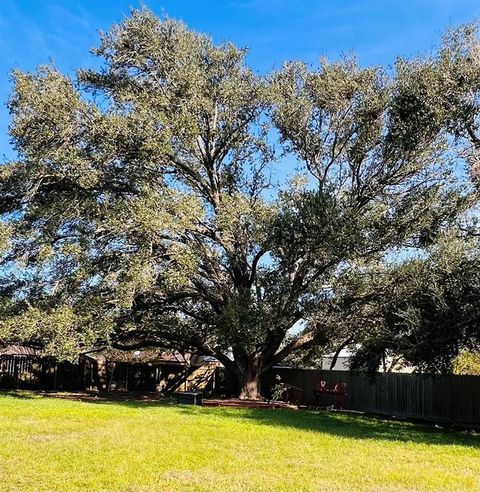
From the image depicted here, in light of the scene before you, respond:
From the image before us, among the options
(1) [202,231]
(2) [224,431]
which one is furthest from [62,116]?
(2) [224,431]

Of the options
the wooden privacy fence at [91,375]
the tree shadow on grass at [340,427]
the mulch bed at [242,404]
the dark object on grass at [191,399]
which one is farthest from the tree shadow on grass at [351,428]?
the wooden privacy fence at [91,375]

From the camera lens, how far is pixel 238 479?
726 cm

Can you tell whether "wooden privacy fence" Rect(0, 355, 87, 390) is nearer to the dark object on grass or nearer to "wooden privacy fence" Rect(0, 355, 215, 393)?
"wooden privacy fence" Rect(0, 355, 215, 393)

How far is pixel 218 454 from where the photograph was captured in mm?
9117

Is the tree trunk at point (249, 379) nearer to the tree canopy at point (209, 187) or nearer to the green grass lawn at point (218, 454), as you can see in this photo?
the tree canopy at point (209, 187)

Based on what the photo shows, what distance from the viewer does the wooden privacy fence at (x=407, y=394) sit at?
60.3 ft

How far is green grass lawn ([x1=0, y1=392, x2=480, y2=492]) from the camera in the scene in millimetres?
7055

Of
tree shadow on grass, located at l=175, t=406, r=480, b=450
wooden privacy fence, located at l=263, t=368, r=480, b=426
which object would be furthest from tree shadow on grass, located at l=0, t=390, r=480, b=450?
wooden privacy fence, located at l=263, t=368, r=480, b=426

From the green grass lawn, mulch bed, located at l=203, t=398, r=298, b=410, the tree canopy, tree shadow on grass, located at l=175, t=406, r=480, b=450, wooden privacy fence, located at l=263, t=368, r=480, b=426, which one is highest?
the tree canopy

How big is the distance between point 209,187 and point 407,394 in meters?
9.94

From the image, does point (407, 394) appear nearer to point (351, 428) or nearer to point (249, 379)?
point (249, 379)

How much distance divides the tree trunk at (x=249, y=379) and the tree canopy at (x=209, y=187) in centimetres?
96

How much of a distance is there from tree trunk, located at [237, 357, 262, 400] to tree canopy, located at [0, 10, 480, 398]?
3.16 ft

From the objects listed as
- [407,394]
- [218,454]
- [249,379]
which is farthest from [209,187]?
[218,454]
